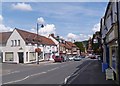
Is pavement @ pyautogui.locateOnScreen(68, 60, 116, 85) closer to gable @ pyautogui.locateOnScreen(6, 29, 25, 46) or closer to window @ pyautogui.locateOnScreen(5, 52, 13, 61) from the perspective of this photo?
gable @ pyautogui.locateOnScreen(6, 29, 25, 46)

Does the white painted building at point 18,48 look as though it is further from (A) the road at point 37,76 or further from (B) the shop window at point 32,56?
(A) the road at point 37,76

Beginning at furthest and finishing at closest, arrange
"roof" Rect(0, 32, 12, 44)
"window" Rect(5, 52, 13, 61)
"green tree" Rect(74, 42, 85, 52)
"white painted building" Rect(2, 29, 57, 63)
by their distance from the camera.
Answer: "green tree" Rect(74, 42, 85, 52)
"roof" Rect(0, 32, 12, 44)
"window" Rect(5, 52, 13, 61)
"white painted building" Rect(2, 29, 57, 63)

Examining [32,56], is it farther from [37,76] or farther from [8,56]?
[37,76]

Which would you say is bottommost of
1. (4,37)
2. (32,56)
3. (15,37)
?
(32,56)

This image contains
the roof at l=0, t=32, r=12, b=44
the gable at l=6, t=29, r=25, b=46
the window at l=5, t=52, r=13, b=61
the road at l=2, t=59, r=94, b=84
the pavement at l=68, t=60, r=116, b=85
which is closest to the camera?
the pavement at l=68, t=60, r=116, b=85

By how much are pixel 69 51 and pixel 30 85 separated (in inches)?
3840

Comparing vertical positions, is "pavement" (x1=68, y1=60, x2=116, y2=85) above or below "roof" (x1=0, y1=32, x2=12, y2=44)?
below

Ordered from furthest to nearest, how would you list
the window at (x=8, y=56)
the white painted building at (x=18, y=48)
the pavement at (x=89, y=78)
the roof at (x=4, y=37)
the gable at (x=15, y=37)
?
the roof at (x=4, y=37), the window at (x=8, y=56), the gable at (x=15, y=37), the white painted building at (x=18, y=48), the pavement at (x=89, y=78)

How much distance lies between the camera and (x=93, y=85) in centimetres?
1697

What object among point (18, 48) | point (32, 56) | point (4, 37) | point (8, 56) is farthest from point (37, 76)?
point (4, 37)

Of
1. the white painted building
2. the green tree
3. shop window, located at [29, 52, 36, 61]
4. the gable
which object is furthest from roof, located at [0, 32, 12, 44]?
the green tree

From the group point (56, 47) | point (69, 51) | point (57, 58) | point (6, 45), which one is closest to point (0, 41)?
point (6, 45)

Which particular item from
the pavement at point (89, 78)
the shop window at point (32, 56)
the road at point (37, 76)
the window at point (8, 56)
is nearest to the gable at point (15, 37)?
the window at point (8, 56)

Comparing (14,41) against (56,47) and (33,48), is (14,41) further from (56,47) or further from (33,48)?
(56,47)
